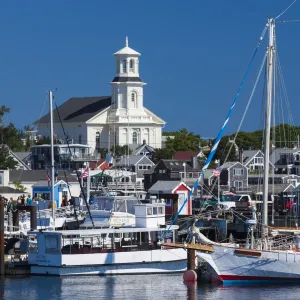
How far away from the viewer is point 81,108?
634ft

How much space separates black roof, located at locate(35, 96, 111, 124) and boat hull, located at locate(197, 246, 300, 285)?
134 m

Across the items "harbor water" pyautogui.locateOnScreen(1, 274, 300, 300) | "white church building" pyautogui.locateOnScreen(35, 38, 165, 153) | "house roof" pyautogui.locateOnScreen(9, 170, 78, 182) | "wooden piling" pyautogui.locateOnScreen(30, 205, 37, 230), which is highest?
"white church building" pyautogui.locateOnScreen(35, 38, 165, 153)

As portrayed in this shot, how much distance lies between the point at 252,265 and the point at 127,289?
5.38m

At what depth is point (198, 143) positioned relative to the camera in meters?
176

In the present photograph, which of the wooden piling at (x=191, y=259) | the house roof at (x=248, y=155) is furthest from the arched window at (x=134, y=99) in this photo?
the wooden piling at (x=191, y=259)

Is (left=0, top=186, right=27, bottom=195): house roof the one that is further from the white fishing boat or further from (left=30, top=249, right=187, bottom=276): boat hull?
(left=30, top=249, right=187, bottom=276): boat hull

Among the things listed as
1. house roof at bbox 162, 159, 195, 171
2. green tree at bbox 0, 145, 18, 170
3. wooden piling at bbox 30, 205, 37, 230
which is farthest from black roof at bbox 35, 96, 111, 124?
wooden piling at bbox 30, 205, 37, 230

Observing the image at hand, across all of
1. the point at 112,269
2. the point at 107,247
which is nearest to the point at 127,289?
the point at 112,269

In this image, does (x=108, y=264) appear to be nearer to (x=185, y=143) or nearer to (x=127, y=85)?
(x=185, y=143)

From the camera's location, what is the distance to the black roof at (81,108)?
188875 millimetres

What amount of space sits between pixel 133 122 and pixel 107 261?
424ft

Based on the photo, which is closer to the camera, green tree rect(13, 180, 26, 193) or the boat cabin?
the boat cabin

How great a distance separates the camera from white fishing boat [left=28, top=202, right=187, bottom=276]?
2153 inches

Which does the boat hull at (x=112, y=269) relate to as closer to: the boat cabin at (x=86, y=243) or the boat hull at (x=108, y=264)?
the boat hull at (x=108, y=264)
